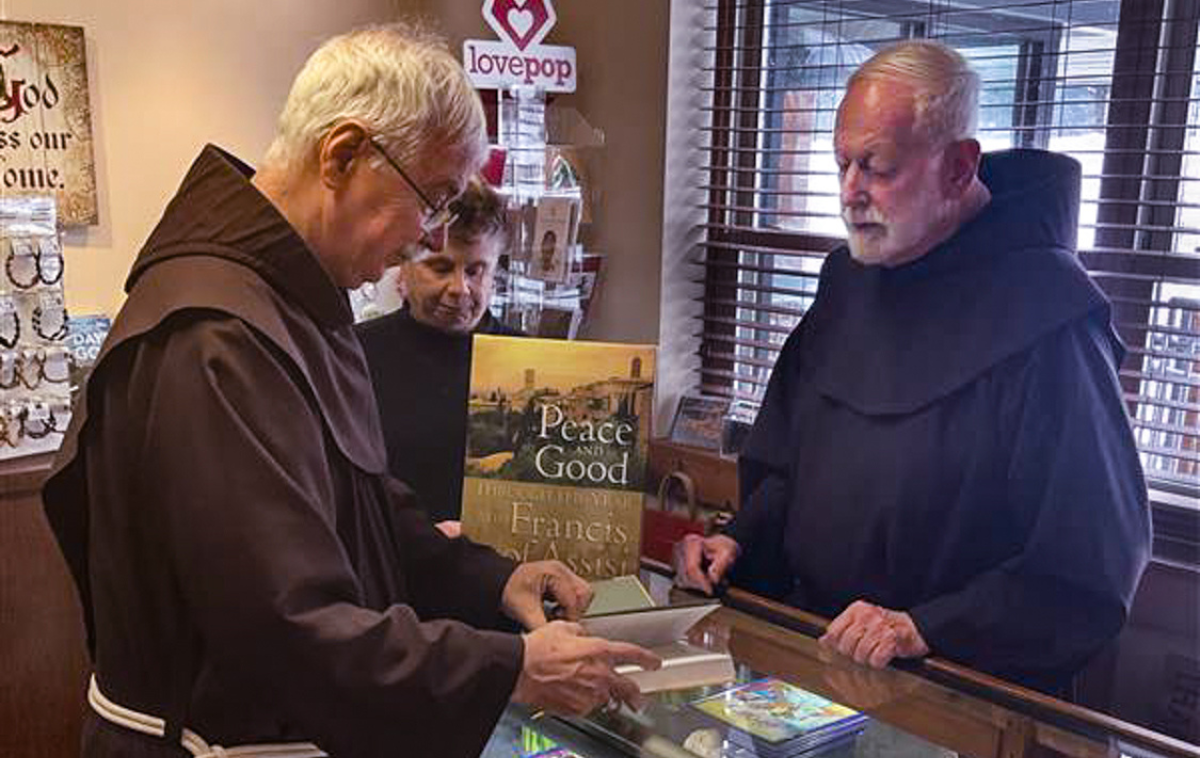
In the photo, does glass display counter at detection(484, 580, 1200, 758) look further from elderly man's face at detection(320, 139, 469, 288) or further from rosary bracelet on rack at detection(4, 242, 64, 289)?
rosary bracelet on rack at detection(4, 242, 64, 289)

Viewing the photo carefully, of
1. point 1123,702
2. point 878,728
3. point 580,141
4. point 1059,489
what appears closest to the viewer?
point 878,728

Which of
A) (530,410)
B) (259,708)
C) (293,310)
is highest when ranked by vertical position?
(293,310)

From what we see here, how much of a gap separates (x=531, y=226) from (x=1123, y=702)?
179cm

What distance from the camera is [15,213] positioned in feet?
8.68

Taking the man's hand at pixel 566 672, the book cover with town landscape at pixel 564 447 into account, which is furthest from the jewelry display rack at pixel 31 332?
the man's hand at pixel 566 672

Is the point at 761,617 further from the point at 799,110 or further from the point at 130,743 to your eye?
the point at 799,110

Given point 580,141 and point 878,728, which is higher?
point 580,141

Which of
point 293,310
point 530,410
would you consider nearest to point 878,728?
point 530,410

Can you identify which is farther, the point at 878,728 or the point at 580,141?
the point at 580,141

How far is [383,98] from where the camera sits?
1.21 meters

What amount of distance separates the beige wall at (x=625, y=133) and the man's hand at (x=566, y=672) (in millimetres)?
2150

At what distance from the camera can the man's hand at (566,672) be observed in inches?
46.6

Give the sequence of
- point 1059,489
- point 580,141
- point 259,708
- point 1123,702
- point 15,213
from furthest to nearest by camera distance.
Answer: point 580,141, point 15,213, point 1123,702, point 1059,489, point 259,708

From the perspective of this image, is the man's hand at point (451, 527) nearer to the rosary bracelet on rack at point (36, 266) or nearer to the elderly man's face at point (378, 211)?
the elderly man's face at point (378, 211)
